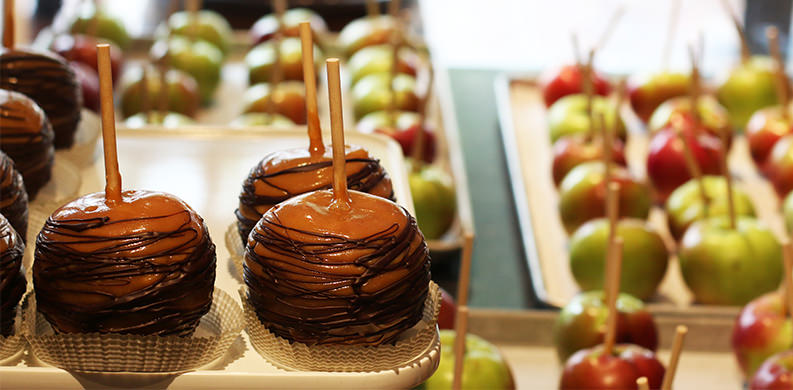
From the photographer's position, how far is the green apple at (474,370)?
1.00m

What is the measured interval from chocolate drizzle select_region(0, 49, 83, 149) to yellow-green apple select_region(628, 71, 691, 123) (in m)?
1.30

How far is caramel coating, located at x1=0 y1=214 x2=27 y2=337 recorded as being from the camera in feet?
1.97

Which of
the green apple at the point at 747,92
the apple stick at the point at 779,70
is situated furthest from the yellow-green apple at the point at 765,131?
the green apple at the point at 747,92

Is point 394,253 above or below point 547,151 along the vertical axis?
above

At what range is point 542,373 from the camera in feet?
3.99

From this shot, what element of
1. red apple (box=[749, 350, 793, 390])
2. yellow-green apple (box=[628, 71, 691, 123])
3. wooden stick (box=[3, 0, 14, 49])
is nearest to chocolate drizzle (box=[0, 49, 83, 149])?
wooden stick (box=[3, 0, 14, 49])

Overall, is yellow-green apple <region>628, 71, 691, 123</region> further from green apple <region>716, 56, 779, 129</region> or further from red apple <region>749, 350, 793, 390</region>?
red apple <region>749, 350, 793, 390</region>

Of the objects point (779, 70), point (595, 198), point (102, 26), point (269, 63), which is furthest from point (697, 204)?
point (102, 26)

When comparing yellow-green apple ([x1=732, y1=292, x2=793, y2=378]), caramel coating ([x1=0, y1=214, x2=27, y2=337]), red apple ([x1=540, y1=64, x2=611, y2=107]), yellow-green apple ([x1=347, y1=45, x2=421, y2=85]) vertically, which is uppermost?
caramel coating ([x1=0, y1=214, x2=27, y2=337])

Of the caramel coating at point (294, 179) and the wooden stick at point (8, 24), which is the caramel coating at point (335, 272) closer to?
the caramel coating at point (294, 179)

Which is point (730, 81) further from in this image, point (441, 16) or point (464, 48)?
point (441, 16)

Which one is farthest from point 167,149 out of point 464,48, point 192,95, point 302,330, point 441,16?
point 441,16

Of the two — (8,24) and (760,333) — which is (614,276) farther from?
(8,24)

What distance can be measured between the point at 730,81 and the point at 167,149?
1.37 metres
